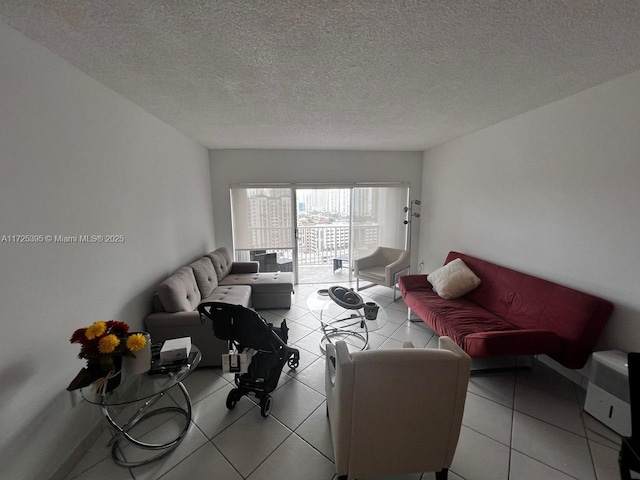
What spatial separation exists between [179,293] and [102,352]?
1.01 m

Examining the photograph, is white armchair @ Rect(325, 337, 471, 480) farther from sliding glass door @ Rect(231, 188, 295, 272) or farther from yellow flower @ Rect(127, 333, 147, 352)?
sliding glass door @ Rect(231, 188, 295, 272)

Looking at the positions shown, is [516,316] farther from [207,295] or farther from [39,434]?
[39,434]

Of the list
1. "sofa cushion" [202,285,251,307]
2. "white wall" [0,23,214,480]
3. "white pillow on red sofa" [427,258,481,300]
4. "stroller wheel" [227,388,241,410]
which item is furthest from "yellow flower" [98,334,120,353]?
"white pillow on red sofa" [427,258,481,300]

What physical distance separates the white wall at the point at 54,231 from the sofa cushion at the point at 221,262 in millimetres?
1305

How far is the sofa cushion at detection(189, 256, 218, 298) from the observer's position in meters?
2.89

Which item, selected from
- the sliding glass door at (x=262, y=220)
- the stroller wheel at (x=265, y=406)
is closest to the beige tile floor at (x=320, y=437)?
the stroller wheel at (x=265, y=406)

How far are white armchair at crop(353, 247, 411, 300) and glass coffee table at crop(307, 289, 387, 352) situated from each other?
0.94 meters

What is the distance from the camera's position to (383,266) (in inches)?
170

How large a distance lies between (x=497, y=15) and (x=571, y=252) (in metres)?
2.06

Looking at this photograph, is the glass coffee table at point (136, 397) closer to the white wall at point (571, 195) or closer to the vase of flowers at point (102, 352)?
the vase of flowers at point (102, 352)

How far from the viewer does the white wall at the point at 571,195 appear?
1.79 metres

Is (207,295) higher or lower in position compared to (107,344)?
lower

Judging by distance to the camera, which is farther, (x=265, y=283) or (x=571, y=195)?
(x=265, y=283)

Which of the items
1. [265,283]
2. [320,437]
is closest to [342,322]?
[265,283]
